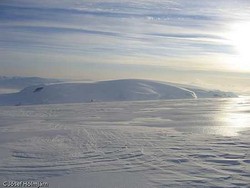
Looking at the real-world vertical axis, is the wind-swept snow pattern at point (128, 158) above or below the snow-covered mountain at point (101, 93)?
above

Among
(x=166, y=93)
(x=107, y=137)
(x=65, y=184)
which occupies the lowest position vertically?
(x=166, y=93)

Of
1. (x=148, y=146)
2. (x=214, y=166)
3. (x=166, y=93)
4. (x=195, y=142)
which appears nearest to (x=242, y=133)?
(x=195, y=142)

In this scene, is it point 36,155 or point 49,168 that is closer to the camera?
point 49,168

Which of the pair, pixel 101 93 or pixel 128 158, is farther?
pixel 101 93

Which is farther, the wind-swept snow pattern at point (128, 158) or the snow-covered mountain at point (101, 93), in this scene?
the snow-covered mountain at point (101, 93)

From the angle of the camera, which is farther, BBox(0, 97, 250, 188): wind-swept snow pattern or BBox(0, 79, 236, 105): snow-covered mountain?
BBox(0, 79, 236, 105): snow-covered mountain

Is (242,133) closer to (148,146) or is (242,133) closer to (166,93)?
(148,146)

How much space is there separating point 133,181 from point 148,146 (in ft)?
13.5

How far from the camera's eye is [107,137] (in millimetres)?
14305

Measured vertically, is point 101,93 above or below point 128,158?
below

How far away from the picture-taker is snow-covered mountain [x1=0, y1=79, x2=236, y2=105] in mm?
73562

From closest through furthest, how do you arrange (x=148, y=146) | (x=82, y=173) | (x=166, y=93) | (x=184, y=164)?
(x=82, y=173) < (x=184, y=164) < (x=148, y=146) < (x=166, y=93)

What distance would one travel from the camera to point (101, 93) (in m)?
79.1

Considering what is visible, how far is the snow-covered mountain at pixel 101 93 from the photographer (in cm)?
7356
